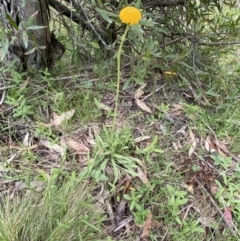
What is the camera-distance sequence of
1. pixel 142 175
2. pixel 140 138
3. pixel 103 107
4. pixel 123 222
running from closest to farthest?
1. pixel 123 222
2. pixel 142 175
3. pixel 140 138
4. pixel 103 107

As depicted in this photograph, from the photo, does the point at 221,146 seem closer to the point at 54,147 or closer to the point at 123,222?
the point at 123,222

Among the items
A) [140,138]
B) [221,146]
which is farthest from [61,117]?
[221,146]

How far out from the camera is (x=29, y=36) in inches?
75.9

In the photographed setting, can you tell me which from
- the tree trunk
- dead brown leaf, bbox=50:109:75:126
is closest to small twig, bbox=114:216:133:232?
dead brown leaf, bbox=50:109:75:126

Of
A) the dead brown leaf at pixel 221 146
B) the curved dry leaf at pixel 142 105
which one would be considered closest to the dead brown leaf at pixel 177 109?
the curved dry leaf at pixel 142 105

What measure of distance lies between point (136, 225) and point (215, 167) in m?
0.50

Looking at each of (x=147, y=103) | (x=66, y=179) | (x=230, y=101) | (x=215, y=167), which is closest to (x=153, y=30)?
(x=147, y=103)

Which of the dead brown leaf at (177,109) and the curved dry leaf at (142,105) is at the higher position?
the curved dry leaf at (142,105)

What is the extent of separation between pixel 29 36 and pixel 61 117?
0.42 m

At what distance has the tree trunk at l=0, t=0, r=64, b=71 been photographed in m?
1.80

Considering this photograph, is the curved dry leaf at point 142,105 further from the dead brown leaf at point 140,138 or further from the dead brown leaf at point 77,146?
the dead brown leaf at point 77,146

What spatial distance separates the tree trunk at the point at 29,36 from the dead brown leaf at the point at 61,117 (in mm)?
332

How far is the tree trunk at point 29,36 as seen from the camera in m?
1.80

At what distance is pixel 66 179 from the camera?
66.3 inches
